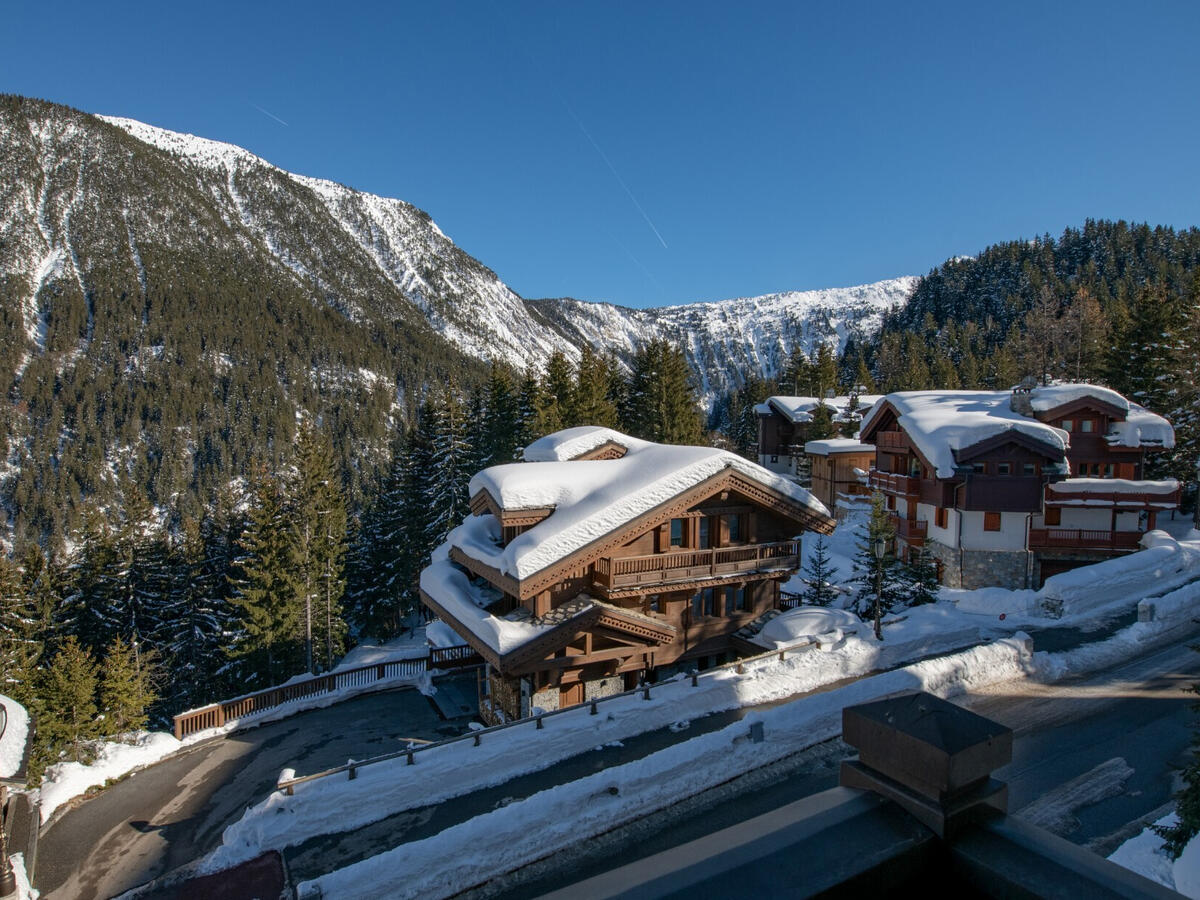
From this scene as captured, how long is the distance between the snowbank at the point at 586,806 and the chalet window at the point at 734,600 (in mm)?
7983

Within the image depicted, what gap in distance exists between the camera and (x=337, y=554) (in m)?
38.8

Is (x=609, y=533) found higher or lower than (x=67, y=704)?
higher

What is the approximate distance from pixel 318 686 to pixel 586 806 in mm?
18056

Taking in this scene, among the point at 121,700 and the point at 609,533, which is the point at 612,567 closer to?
the point at 609,533

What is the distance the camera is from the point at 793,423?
6400 cm

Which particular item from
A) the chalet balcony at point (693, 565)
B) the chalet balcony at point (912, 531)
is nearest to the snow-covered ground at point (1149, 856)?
the chalet balcony at point (693, 565)

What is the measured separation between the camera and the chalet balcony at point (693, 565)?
21.1 m

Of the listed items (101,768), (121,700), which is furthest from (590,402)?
(101,768)

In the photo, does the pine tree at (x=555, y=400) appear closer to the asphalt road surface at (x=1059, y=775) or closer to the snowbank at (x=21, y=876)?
the asphalt road surface at (x=1059, y=775)

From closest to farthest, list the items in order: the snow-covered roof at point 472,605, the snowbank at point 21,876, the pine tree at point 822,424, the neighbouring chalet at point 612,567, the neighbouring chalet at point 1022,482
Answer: the snowbank at point 21,876 < the snow-covered roof at point 472,605 < the neighbouring chalet at point 612,567 < the neighbouring chalet at point 1022,482 < the pine tree at point 822,424

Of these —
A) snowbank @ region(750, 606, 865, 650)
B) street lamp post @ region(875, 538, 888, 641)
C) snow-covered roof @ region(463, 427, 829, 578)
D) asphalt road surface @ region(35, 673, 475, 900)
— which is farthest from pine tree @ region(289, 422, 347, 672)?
street lamp post @ region(875, 538, 888, 641)

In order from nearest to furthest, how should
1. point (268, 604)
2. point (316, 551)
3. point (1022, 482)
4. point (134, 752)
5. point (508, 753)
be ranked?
point (508, 753)
point (134, 752)
point (1022, 482)
point (268, 604)
point (316, 551)

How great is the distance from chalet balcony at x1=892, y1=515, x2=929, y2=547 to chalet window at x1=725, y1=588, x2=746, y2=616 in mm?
13580

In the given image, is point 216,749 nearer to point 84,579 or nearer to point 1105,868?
point 84,579
